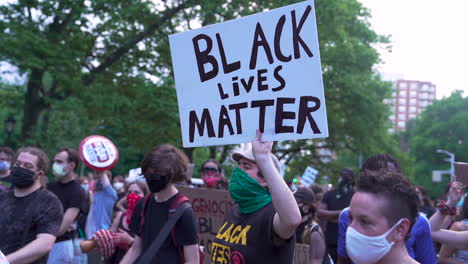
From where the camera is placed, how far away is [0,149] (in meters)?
8.26

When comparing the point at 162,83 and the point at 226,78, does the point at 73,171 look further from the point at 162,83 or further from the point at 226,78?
the point at 162,83

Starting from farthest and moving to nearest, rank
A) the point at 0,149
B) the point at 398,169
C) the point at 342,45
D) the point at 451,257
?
the point at 342,45 < the point at 0,149 < the point at 451,257 < the point at 398,169

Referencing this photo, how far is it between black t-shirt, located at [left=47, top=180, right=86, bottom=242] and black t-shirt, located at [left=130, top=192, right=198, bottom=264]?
2012 mm

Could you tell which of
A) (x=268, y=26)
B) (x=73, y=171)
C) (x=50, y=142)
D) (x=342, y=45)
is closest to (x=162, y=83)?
(x=50, y=142)

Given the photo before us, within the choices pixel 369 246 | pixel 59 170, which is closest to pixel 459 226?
pixel 369 246

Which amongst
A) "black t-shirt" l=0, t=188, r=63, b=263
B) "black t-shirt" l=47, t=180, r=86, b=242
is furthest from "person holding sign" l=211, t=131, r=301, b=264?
"black t-shirt" l=47, t=180, r=86, b=242

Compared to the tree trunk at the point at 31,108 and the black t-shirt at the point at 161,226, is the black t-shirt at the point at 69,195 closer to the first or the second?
the black t-shirt at the point at 161,226

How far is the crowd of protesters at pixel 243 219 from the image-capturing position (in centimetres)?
263

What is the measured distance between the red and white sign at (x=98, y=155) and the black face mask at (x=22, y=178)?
1.90m

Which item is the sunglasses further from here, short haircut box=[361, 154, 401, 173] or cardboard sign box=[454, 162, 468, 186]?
short haircut box=[361, 154, 401, 173]

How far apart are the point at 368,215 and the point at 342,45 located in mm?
24362

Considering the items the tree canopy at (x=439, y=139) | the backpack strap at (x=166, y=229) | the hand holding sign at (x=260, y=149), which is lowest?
the tree canopy at (x=439, y=139)

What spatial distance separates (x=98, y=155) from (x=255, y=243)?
12.5 feet

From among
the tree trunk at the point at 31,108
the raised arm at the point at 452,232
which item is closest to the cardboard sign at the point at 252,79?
the raised arm at the point at 452,232
